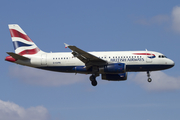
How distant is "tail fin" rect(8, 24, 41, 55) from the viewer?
58.6 m

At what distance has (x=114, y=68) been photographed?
53688mm

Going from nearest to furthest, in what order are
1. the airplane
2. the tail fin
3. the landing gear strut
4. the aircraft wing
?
the aircraft wing
the airplane
the landing gear strut
the tail fin

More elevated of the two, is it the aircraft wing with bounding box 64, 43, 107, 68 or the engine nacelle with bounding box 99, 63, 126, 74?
the aircraft wing with bounding box 64, 43, 107, 68

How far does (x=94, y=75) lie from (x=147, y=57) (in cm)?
855

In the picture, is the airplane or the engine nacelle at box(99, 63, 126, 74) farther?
the airplane

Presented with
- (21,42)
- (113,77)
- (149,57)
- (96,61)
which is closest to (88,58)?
(96,61)

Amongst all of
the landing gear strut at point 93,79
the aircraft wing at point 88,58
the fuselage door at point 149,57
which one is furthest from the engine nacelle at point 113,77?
the fuselage door at point 149,57

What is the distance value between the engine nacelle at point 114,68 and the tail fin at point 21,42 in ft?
38.1

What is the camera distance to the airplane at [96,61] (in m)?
54.1

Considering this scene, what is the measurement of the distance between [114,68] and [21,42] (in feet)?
53.0

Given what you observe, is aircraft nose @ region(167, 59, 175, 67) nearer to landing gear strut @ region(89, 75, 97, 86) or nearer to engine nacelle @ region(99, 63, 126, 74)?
engine nacelle @ region(99, 63, 126, 74)

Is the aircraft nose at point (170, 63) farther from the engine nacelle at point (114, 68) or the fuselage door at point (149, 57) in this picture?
the engine nacelle at point (114, 68)

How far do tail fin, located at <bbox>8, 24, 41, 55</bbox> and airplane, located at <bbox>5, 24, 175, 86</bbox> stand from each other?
36 centimetres

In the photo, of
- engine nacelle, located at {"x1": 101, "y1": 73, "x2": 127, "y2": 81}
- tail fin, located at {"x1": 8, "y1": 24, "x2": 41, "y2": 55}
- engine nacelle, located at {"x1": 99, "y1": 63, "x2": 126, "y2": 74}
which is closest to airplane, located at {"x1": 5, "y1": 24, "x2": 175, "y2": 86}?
engine nacelle, located at {"x1": 99, "y1": 63, "x2": 126, "y2": 74}
